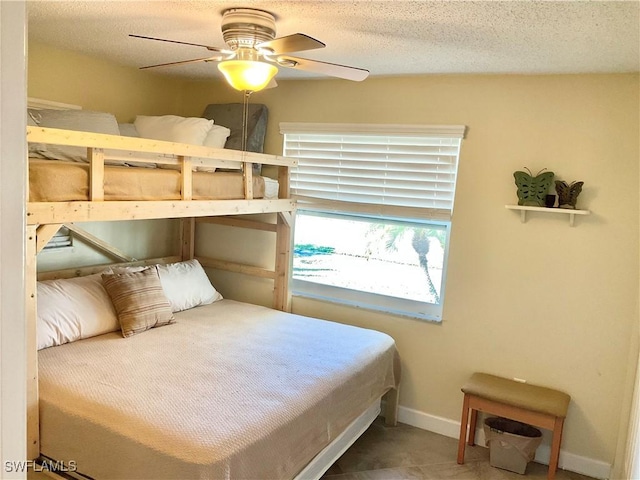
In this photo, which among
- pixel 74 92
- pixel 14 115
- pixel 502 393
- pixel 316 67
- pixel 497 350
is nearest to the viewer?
pixel 14 115

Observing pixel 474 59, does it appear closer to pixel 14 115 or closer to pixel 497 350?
pixel 497 350

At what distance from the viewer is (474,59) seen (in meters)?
2.67

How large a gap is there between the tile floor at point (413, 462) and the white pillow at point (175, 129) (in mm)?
2247

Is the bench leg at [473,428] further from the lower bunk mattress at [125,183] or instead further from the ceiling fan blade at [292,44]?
the ceiling fan blade at [292,44]

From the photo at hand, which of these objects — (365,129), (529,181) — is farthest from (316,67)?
(529,181)

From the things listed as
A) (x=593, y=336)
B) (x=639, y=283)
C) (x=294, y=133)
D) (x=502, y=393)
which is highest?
(x=294, y=133)

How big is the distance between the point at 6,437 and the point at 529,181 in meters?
2.83

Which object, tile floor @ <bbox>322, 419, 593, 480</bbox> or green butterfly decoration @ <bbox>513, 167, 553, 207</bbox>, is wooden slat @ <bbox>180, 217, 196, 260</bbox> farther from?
green butterfly decoration @ <bbox>513, 167, 553, 207</bbox>

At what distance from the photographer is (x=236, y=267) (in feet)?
13.1

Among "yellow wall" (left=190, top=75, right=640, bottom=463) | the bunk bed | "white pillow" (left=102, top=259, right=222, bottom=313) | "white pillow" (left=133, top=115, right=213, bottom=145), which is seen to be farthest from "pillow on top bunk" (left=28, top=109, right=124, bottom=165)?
"yellow wall" (left=190, top=75, right=640, bottom=463)

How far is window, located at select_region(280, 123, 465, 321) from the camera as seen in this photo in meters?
3.29

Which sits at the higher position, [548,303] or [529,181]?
[529,181]

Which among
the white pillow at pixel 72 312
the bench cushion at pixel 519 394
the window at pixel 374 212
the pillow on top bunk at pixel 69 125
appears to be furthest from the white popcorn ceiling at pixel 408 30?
the bench cushion at pixel 519 394

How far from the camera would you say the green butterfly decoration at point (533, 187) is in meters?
2.86
